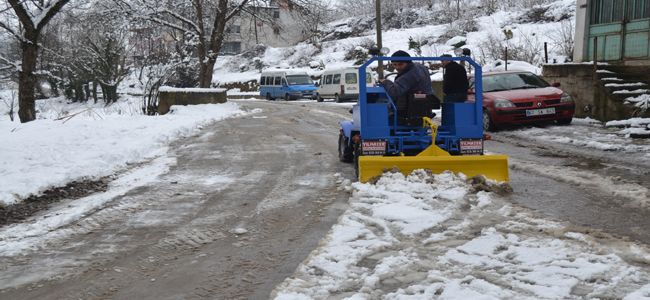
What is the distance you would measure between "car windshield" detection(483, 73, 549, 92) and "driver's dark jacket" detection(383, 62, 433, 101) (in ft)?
23.8

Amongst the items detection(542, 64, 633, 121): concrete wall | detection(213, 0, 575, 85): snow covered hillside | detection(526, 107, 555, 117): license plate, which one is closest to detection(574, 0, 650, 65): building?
detection(542, 64, 633, 121): concrete wall

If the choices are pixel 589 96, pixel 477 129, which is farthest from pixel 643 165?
pixel 589 96

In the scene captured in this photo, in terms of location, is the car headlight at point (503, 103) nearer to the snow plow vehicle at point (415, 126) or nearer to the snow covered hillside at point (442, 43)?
the snow plow vehicle at point (415, 126)

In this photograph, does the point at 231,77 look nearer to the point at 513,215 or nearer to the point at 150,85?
the point at 150,85

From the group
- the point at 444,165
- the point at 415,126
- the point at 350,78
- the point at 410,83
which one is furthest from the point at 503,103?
the point at 350,78

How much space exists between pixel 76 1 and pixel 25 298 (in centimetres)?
1338

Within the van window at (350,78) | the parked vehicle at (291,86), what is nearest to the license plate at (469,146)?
the van window at (350,78)

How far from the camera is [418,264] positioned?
427 cm

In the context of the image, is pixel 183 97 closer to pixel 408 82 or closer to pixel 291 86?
pixel 291 86

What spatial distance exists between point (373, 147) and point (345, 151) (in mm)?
1876

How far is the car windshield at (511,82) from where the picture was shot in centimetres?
1430

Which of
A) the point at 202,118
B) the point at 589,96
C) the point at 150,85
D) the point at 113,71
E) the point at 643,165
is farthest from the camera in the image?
the point at 113,71

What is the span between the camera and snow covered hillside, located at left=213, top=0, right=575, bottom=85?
31.2 meters

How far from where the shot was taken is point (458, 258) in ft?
14.4
